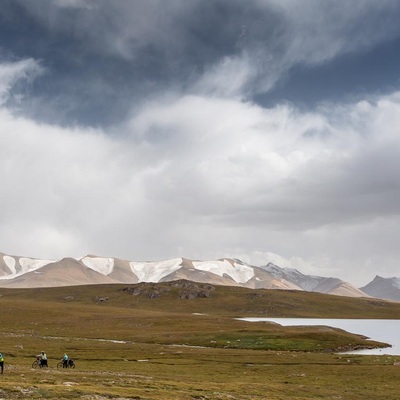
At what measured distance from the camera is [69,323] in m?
143

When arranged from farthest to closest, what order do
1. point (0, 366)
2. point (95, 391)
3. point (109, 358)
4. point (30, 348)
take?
point (30, 348)
point (109, 358)
point (0, 366)
point (95, 391)

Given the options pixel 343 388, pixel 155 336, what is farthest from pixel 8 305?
pixel 343 388

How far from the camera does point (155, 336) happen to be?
108812mm

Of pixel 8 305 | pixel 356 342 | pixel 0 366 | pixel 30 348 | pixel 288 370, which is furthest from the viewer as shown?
pixel 8 305

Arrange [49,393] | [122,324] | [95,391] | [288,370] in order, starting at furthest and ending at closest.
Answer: [122,324] < [288,370] < [95,391] < [49,393]

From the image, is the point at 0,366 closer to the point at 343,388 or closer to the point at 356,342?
the point at 343,388

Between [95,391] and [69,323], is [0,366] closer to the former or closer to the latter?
[95,391]

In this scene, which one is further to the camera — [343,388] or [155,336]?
[155,336]

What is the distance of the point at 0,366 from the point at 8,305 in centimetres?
15250

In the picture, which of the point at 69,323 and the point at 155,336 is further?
the point at 69,323

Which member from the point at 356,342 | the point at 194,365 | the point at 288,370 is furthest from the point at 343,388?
the point at 356,342

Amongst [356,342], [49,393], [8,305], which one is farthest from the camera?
[8,305]

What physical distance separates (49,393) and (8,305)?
171 metres

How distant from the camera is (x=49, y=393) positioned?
3316cm
